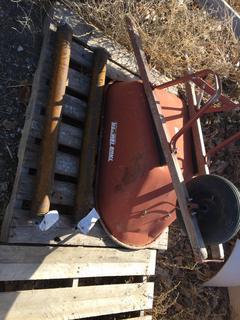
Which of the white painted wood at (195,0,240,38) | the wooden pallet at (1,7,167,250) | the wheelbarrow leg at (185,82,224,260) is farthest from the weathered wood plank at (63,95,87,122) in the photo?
the white painted wood at (195,0,240,38)

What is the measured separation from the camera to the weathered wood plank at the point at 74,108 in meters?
2.71

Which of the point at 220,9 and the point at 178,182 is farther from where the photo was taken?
the point at 220,9

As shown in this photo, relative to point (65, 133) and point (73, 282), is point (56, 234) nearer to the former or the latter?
point (73, 282)

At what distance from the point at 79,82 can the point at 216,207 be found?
108 cm

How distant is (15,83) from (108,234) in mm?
1038

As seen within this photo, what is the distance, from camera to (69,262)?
2.71 metres

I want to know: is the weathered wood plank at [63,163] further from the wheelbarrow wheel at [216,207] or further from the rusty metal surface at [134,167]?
the wheelbarrow wheel at [216,207]

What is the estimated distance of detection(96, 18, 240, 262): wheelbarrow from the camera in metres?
2.51

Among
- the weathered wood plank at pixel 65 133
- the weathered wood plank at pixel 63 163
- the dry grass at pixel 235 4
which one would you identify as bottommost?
the weathered wood plank at pixel 63 163

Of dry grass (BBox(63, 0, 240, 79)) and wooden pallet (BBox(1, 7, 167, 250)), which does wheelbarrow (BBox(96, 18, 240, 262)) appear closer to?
wooden pallet (BBox(1, 7, 167, 250))

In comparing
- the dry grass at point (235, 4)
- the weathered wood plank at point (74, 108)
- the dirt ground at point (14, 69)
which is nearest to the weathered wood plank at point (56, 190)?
the dirt ground at point (14, 69)

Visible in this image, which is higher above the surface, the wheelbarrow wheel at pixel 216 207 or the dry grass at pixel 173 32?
the dry grass at pixel 173 32

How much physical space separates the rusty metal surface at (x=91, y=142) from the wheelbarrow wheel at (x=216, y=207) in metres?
0.57

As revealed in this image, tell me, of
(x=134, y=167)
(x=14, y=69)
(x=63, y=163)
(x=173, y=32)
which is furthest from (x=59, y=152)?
(x=173, y=32)
